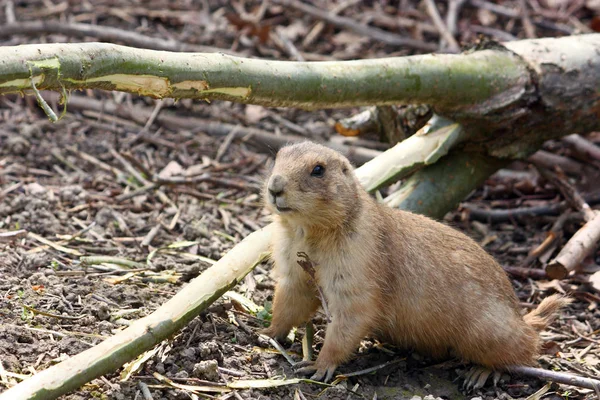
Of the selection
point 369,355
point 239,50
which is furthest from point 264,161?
point 369,355

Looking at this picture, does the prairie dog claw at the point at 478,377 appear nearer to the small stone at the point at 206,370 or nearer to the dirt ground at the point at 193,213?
the dirt ground at the point at 193,213

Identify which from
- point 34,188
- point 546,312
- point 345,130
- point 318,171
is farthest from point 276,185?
point 34,188

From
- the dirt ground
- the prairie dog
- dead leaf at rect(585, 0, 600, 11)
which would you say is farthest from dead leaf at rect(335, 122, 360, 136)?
dead leaf at rect(585, 0, 600, 11)

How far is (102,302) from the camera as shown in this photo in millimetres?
5070

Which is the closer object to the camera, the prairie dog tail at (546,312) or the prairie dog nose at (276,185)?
the prairie dog nose at (276,185)

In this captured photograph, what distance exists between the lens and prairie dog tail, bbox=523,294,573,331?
18.3ft

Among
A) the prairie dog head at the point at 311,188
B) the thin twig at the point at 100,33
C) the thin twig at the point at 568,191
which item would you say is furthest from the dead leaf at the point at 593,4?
the prairie dog head at the point at 311,188

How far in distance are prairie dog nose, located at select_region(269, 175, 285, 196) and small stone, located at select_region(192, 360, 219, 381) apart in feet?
3.58

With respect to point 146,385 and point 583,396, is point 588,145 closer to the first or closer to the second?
point 583,396

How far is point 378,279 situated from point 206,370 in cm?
128

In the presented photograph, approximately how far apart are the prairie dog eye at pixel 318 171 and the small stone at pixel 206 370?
4.40 feet

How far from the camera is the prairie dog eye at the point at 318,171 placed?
194 inches

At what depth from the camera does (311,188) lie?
486cm

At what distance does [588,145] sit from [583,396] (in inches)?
149
